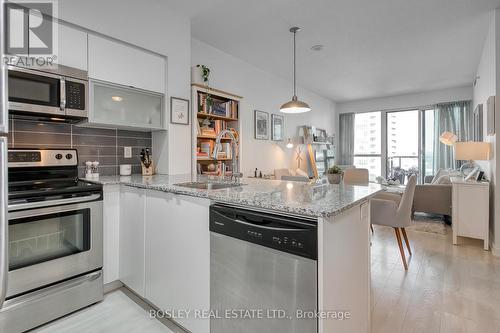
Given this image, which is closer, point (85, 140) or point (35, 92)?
point (35, 92)

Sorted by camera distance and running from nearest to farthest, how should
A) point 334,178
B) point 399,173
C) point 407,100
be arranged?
1. point 334,178
2. point 407,100
3. point 399,173

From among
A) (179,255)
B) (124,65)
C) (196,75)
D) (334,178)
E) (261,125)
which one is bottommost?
(179,255)

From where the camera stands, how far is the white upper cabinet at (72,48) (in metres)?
2.07

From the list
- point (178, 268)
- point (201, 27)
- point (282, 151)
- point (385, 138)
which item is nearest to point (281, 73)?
point (282, 151)

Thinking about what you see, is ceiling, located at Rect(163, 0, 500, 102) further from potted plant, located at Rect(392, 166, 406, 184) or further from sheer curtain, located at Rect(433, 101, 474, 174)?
potted plant, located at Rect(392, 166, 406, 184)

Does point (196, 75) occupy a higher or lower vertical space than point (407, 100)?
lower

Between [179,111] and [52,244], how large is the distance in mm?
1676

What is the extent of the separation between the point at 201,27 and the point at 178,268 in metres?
2.81

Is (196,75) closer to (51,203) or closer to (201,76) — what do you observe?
(201,76)

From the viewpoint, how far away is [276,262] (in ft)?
3.89

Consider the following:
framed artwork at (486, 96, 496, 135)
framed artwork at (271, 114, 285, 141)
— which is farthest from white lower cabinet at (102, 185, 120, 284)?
framed artwork at (486, 96, 496, 135)

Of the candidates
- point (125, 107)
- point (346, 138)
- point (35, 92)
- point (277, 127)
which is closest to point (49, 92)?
point (35, 92)

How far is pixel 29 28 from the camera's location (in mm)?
1903

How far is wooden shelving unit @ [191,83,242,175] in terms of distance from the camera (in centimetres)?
313
